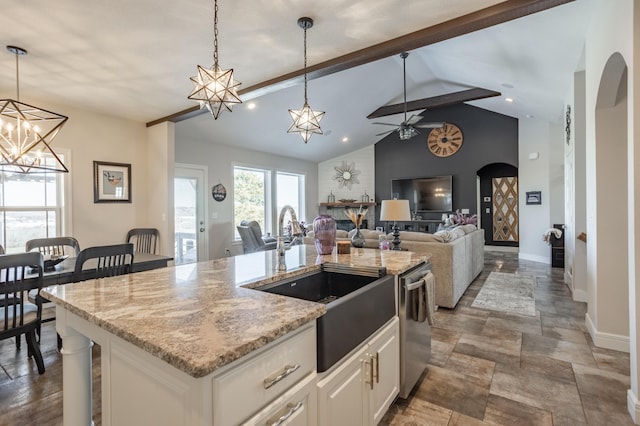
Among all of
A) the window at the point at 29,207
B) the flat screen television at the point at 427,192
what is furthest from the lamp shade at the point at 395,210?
the flat screen television at the point at 427,192

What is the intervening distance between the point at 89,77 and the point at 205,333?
3710 mm

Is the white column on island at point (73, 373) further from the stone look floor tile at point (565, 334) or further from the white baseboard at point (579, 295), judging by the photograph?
the white baseboard at point (579, 295)

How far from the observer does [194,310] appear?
117 cm

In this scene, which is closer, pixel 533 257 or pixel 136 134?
pixel 136 134

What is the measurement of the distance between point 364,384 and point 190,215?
17.9 ft

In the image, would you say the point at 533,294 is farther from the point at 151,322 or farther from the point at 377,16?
the point at 151,322

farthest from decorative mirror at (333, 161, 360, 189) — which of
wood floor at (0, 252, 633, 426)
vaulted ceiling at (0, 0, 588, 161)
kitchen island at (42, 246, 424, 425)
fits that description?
kitchen island at (42, 246, 424, 425)

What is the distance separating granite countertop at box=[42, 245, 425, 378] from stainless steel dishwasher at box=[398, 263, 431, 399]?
144mm

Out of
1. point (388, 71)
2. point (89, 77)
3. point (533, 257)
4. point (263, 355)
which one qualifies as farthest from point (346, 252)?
point (533, 257)

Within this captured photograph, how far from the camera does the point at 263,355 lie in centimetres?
97

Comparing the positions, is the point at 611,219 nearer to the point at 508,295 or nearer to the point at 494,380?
the point at 494,380

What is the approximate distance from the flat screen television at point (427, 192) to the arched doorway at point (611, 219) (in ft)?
18.6

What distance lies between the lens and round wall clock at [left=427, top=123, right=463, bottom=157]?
8.43 metres

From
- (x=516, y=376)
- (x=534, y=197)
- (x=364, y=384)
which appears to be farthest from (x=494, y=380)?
(x=534, y=197)
